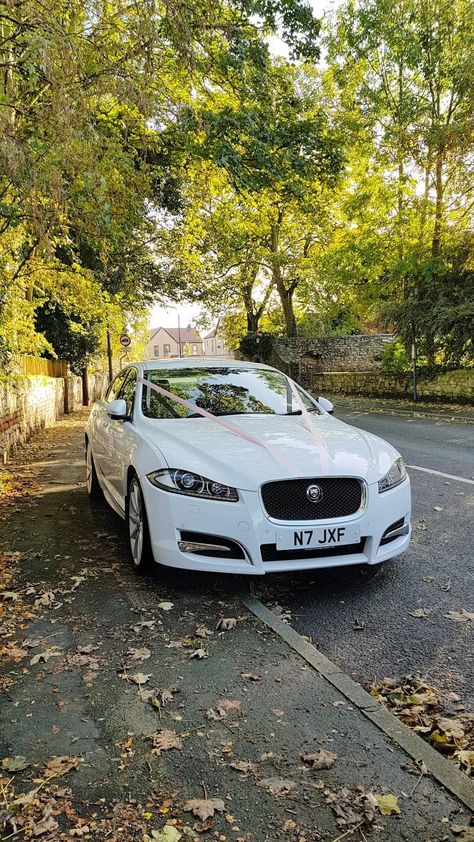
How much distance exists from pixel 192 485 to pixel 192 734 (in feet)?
5.36

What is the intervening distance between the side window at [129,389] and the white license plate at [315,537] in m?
2.20

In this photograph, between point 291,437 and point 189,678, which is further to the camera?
point 291,437

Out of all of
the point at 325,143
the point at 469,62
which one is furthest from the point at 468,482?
the point at 469,62

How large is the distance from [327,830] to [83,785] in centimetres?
92

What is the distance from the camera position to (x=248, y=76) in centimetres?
1018

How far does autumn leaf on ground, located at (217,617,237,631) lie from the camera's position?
141 inches

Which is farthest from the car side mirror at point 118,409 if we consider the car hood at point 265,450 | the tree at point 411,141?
the tree at point 411,141

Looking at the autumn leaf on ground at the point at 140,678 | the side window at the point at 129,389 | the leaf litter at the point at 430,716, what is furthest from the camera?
the side window at the point at 129,389

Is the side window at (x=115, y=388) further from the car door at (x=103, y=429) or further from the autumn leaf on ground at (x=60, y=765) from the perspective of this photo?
the autumn leaf on ground at (x=60, y=765)

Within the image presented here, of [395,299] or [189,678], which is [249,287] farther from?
[189,678]

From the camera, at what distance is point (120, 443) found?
5211mm

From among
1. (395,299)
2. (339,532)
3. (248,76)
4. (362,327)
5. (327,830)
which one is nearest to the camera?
(327,830)

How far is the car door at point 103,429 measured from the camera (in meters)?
6.04

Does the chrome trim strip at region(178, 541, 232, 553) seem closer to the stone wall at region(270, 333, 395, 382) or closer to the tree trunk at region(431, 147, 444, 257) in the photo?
the tree trunk at region(431, 147, 444, 257)
